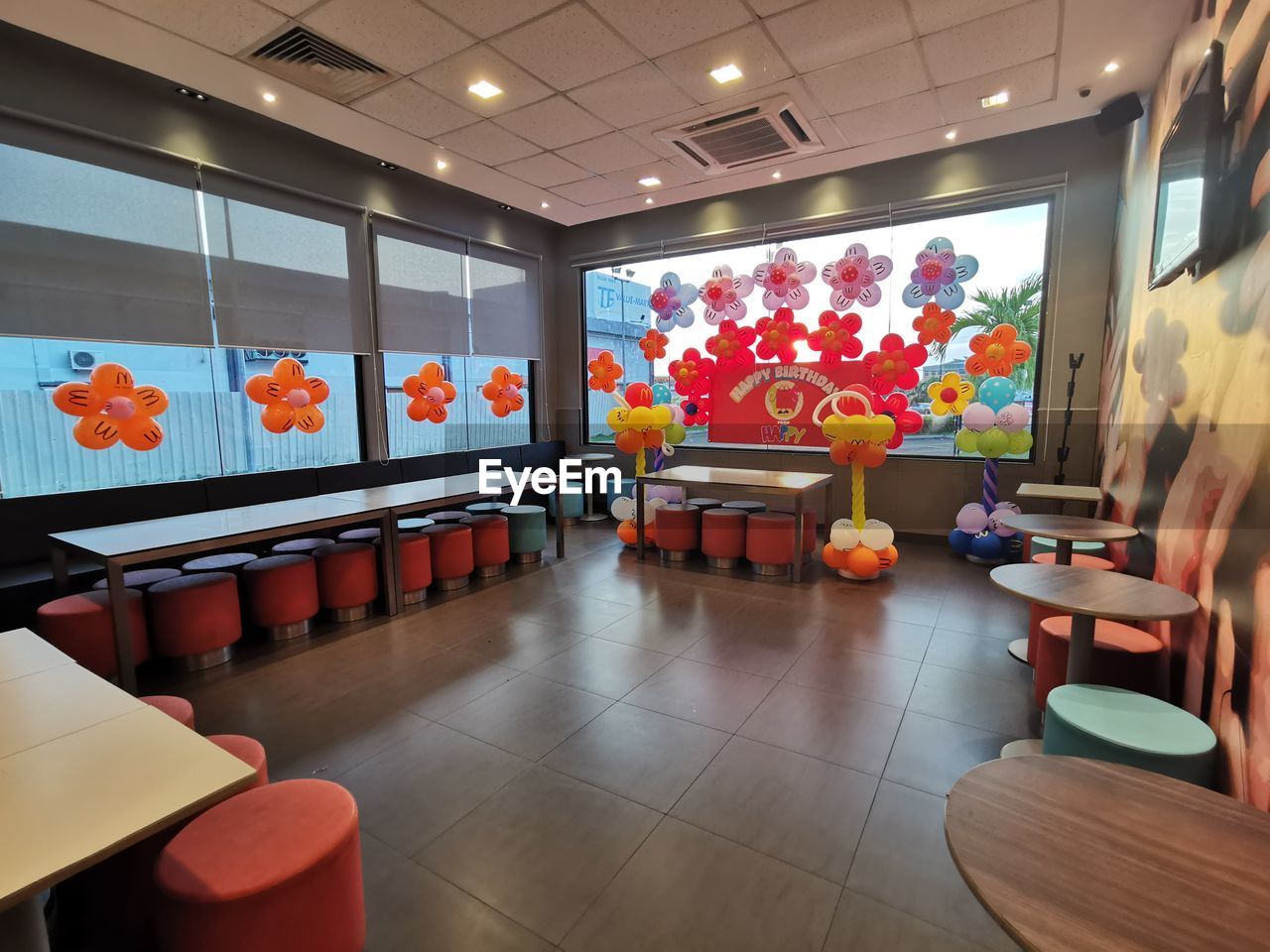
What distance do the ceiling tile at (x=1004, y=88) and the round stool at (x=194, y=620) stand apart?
215 inches

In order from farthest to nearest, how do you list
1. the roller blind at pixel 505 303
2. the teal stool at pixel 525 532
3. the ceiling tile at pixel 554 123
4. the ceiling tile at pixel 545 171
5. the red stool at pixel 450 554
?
1. the roller blind at pixel 505 303
2. the teal stool at pixel 525 532
3. the ceiling tile at pixel 545 171
4. the red stool at pixel 450 554
5. the ceiling tile at pixel 554 123

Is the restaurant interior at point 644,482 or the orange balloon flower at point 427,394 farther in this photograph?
the orange balloon flower at point 427,394

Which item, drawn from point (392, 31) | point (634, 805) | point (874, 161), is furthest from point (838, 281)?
point (634, 805)

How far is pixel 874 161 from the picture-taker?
536 cm

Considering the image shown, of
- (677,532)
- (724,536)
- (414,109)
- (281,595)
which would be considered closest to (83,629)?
(281,595)

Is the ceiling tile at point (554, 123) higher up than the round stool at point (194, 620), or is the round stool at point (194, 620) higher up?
the ceiling tile at point (554, 123)

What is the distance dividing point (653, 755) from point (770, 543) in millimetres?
2746

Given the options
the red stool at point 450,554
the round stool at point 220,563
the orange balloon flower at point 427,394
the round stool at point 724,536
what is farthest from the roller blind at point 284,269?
the round stool at point 724,536

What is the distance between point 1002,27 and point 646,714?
411cm

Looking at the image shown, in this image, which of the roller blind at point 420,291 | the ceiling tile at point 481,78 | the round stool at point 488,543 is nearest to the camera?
the ceiling tile at point 481,78

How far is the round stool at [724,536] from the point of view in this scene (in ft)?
Answer: 17.0

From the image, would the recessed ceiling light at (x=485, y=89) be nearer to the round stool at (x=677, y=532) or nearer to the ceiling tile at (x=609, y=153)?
the ceiling tile at (x=609, y=153)

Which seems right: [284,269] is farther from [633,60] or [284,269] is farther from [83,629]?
[633,60]

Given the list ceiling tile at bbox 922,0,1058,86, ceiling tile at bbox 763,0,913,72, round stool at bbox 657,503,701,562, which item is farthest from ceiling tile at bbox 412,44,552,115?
round stool at bbox 657,503,701,562
